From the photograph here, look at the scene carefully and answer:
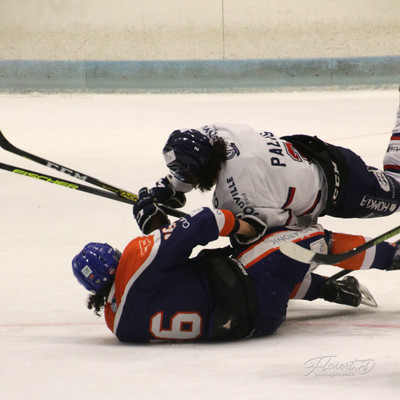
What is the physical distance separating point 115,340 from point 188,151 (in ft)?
2.21

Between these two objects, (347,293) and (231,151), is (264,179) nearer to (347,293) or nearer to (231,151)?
(231,151)

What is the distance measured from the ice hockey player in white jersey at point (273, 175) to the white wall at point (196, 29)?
296 inches

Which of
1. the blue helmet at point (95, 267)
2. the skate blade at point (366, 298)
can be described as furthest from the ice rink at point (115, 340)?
the blue helmet at point (95, 267)

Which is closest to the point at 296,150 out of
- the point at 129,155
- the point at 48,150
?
the point at 129,155

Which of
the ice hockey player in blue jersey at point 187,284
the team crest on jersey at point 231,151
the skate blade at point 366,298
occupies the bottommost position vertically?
the skate blade at point 366,298

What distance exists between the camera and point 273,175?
289cm

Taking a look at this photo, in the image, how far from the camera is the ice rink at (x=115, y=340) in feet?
6.97

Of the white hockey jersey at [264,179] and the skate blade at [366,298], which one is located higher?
the white hockey jersey at [264,179]

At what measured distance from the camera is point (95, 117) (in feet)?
28.0

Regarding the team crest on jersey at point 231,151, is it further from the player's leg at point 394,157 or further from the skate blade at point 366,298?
the player's leg at point 394,157

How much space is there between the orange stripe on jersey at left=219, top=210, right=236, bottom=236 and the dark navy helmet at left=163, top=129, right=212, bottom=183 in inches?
9.9

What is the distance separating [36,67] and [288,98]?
3.19 metres

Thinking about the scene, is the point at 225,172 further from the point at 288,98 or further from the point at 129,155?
the point at 288,98

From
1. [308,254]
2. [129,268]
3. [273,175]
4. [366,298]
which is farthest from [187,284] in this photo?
[366,298]
